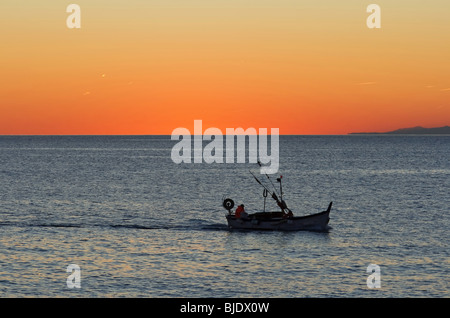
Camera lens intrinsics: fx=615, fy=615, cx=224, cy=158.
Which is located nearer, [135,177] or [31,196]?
[31,196]

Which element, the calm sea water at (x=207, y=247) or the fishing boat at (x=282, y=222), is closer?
the calm sea water at (x=207, y=247)

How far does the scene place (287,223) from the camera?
162 ft

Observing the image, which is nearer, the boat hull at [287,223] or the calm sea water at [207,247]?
the calm sea water at [207,247]

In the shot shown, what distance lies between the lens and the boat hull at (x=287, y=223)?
49.2 m

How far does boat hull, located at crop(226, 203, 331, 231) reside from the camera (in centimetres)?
4925

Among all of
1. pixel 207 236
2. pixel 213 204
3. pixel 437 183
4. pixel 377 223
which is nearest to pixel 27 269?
pixel 207 236

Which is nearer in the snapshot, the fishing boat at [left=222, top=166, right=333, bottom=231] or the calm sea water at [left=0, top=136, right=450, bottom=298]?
the calm sea water at [left=0, top=136, right=450, bottom=298]

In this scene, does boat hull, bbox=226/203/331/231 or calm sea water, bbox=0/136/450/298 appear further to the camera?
boat hull, bbox=226/203/331/231

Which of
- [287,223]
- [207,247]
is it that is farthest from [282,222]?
[207,247]

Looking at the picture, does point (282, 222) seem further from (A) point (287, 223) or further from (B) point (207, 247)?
(B) point (207, 247)

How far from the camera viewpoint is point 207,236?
47906 millimetres

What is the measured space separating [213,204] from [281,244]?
27643 millimetres

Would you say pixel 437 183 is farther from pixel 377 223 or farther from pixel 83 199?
pixel 83 199

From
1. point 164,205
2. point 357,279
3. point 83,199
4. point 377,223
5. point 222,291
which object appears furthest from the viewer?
point 83,199
